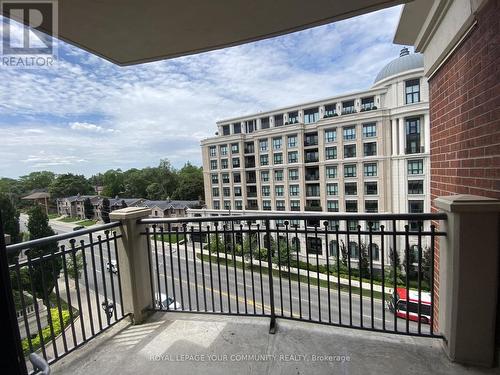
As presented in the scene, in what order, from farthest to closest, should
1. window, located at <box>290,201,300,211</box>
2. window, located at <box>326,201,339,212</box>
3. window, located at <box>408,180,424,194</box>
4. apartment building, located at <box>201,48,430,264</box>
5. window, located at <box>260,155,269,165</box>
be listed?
window, located at <box>260,155,269,165</box> < window, located at <box>290,201,300,211</box> < window, located at <box>326,201,339,212</box> < apartment building, located at <box>201,48,430,264</box> < window, located at <box>408,180,424,194</box>

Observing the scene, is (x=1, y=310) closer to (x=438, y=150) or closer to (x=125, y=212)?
(x=125, y=212)

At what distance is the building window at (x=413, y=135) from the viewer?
1919cm

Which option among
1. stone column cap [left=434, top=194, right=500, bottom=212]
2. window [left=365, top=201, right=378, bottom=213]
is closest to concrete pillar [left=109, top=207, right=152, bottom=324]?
stone column cap [left=434, top=194, right=500, bottom=212]

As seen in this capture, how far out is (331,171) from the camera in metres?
23.5

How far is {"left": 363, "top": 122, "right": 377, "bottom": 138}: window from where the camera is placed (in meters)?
21.2

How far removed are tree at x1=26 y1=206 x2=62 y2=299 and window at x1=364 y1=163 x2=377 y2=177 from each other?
2205cm

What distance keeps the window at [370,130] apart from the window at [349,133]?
869mm

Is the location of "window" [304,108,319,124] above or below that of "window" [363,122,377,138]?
above

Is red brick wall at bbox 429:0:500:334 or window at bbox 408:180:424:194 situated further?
window at bbox 408:180:424:194

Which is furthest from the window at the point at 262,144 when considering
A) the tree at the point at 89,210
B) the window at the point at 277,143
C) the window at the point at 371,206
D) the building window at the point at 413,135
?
the tree at the point at 89,210

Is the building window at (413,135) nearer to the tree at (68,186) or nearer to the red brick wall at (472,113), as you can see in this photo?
the red brick wall at (472,113)

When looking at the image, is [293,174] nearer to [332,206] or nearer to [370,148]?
[332,206]

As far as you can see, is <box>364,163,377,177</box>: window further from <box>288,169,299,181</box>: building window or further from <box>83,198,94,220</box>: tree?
<box>83,198,94,220</box>: tree

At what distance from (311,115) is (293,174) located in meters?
6.78
